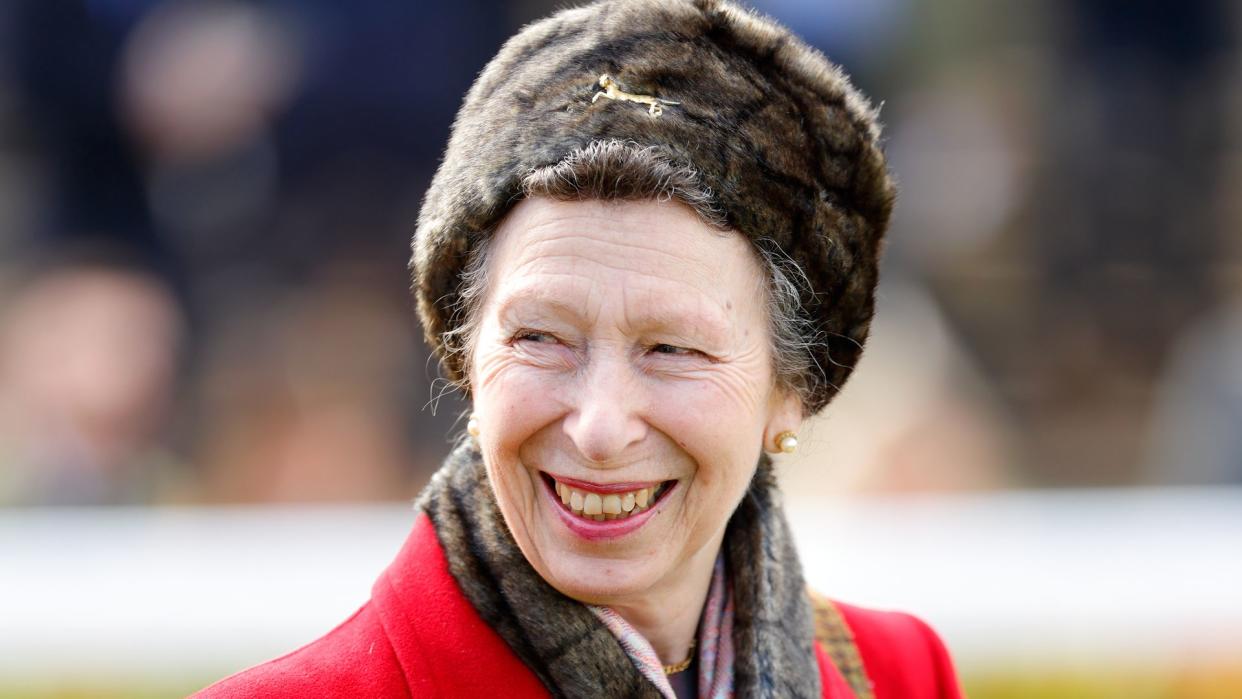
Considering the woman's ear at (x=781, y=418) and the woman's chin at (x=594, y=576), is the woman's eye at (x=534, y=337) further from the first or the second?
the woman's ear at (x=781, y=418)

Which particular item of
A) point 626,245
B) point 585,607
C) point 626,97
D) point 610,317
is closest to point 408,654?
point 585,607

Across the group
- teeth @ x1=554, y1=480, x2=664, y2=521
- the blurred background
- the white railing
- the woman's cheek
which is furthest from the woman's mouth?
the white railing

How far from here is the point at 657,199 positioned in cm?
225

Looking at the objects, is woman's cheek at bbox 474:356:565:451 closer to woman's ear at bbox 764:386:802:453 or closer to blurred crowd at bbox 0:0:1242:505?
woman's ear at bbox 764:386:802:453

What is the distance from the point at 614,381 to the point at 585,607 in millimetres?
404

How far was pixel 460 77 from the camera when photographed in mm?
6812

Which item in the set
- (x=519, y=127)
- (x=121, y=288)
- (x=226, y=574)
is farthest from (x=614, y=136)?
(x=121, y=288)

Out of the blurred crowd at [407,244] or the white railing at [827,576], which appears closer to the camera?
the white railing at [827,576]

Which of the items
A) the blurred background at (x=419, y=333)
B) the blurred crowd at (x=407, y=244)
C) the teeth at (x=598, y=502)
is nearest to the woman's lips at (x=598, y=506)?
the teeth at (x=598, y=502)

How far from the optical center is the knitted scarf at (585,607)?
2359 millimetres

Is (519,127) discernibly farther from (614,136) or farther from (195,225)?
(195,225)

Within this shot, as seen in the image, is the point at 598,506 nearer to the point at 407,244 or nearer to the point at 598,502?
the point at 598,502

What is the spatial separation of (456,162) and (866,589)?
3806 millimetres

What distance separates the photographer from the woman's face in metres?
2.26
